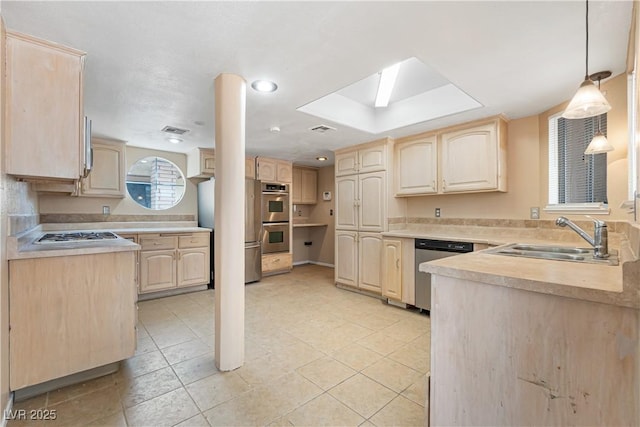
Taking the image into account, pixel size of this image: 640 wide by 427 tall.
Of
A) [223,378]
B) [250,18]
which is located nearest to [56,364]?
[223,378]

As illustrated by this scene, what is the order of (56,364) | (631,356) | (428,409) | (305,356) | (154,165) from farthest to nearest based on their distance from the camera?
(154,165) < (305,356) < (56,364) < (428,409) < (631,356)

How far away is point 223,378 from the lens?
1.96 meters

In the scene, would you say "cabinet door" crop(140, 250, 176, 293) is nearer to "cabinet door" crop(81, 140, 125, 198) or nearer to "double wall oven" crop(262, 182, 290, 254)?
"cabinet door" crop(81, 140, 125, 198)

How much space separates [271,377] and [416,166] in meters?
2.87

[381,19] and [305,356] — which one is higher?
[381,19]

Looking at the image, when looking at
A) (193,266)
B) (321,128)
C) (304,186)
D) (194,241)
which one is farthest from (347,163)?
(193,266)

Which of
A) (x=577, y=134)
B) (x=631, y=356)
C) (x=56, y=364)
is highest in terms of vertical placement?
(x=577, y=134)

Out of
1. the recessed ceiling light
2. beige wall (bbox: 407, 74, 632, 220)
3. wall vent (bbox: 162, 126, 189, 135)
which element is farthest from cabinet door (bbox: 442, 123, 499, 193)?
wall vent (bbox: 162, 126, 189, 135)

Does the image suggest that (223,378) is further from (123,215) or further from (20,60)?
(123,215)

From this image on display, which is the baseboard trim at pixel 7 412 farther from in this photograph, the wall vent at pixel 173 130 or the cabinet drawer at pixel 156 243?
the wall vent at pixel 173 130

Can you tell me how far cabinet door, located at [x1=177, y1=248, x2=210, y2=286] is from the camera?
3.96 metres

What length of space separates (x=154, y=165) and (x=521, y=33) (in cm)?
485

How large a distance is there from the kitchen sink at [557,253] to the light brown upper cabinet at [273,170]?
152 inches

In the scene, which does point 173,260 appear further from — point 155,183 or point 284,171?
point 284,171
